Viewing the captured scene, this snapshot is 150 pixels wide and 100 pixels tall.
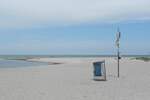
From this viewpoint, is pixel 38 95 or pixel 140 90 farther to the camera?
pixel 140 90

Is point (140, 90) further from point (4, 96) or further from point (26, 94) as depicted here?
point (4, 96)

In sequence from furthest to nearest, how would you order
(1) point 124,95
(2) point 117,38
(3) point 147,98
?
1. (2) point 117,38
2. (1) point 124,95
3. (3) point 147,98

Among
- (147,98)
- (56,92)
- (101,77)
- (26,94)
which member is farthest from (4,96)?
(101,77)

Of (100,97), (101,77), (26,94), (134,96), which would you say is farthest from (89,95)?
(101,77)

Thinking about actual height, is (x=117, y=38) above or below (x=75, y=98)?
above

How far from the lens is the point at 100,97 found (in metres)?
9.95

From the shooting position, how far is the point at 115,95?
10.4m

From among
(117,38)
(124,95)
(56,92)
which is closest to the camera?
(124,95)

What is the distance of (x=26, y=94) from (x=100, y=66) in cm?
596

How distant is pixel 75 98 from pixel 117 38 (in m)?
6.54

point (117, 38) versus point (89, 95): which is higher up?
point (117, 38)

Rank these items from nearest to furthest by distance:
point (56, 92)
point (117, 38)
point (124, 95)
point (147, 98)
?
1. point (147, 98)
2. point (124, 95)
3. point (56, 92)
4. point (117, 38)

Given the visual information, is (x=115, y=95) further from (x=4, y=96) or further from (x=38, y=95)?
(x=4, y=96)

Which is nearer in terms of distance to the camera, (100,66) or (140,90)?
(140,90)
